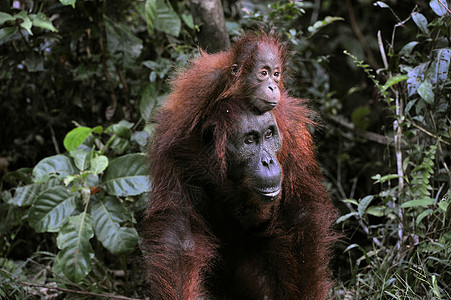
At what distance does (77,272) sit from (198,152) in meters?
1.11

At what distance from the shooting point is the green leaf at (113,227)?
3285 mm

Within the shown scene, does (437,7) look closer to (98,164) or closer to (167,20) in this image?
(167,20)

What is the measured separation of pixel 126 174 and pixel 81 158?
325 mm

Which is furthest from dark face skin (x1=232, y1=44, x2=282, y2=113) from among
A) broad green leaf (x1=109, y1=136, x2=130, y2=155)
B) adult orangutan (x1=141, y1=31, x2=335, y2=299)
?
broad green leaf (x1=109, y1=136, x2=130, y2=155)

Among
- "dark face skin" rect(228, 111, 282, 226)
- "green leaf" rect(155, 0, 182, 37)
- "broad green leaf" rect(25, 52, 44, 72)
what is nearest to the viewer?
"dark face skin" rect(228, 111, 282, 226)

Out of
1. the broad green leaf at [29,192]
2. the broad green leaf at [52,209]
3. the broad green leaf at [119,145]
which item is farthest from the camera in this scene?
the broad green leaf at [119,145]

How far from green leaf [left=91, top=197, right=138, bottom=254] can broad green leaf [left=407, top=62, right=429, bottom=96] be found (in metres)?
2.04

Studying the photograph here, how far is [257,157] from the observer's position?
265 centimetres

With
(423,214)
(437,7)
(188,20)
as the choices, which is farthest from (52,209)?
(437,7)

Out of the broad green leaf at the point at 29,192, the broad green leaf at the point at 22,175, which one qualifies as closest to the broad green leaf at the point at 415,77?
the broad green leaf at the point at 29,192

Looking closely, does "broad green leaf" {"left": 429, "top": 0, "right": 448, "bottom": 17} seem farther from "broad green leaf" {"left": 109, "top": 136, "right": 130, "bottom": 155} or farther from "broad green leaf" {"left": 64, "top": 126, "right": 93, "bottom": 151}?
"broad green leaf" {"left": 64, "top": 126, "right": 93, "bottom": 151}

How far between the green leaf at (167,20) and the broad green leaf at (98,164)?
1255mm

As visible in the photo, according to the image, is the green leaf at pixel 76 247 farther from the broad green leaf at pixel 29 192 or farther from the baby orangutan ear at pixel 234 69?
the baby orangutan ear at pixel 234 69

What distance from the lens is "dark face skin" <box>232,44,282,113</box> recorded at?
2.63 meters
